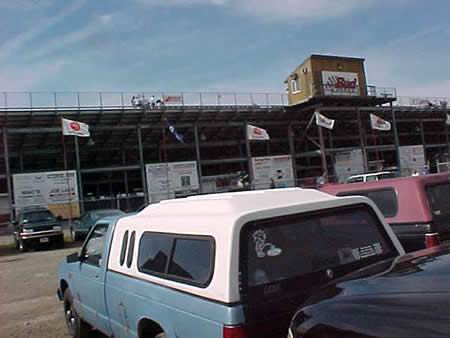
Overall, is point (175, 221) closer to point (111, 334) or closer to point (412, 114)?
point (111, 334)

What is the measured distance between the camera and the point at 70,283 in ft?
22.4

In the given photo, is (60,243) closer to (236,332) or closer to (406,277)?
(236,332)

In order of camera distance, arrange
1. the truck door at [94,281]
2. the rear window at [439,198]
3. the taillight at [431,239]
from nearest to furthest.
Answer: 1. the truck door at [94,281]
2. the taillight at [431,239]
3. the rear window at [439,198]

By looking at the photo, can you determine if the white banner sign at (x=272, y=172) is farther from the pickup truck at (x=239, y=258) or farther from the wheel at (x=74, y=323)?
the pickup truck at (x=239, y=258)

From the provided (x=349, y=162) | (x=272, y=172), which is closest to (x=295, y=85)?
(x=349, y=162)

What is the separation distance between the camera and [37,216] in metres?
23.1

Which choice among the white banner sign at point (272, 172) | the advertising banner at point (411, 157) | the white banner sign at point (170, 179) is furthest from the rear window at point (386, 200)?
the advertising banner at point (411, 157)

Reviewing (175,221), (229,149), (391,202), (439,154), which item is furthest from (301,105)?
(175,221)

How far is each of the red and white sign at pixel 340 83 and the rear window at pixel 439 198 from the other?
3687 cm

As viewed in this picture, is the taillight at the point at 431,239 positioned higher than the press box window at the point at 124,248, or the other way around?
the press box window at the point at 124,248

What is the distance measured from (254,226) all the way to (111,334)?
2562 millimetres

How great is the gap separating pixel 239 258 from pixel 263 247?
0.76 feet

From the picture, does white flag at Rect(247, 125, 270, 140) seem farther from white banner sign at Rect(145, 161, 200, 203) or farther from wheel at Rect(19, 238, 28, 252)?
wheel at Rect(19, 238, 28, 252)

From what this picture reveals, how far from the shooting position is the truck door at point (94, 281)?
5.54 meters
